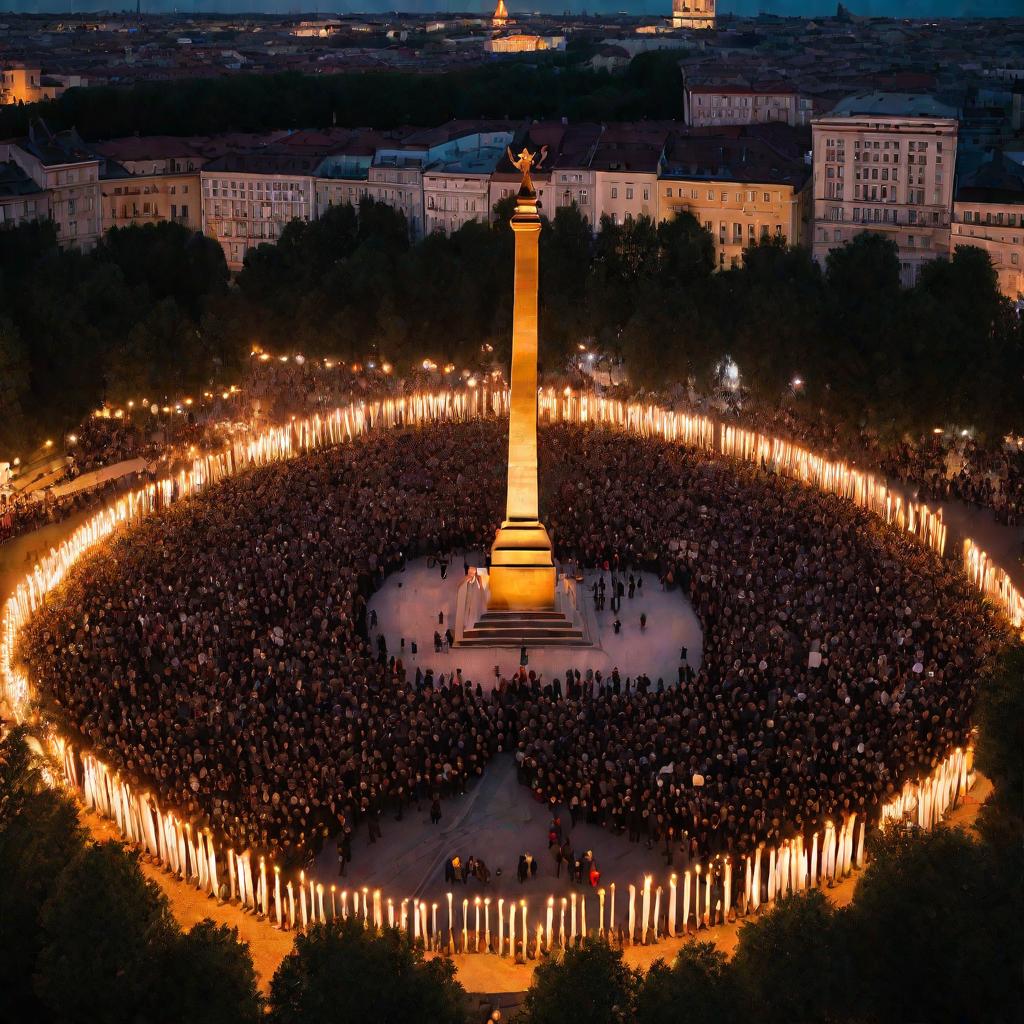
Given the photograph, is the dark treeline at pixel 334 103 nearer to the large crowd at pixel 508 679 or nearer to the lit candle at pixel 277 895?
the large crowd at pixel 508 679

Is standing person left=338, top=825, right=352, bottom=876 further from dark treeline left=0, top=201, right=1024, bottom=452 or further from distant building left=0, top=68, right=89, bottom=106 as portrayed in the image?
distant building left=0, top=68, right=89, bottom=106

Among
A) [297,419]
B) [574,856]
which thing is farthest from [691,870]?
[297,419]

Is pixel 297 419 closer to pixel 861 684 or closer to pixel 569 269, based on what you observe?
pixel 569 269

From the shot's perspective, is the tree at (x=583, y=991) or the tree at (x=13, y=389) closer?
the tree at (x=583, y=991)

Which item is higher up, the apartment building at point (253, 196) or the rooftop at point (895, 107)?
the rooftop at point (895, 107)

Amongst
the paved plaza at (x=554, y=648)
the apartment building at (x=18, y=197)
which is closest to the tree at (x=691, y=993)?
the paved plaza at (x=554, y=648)

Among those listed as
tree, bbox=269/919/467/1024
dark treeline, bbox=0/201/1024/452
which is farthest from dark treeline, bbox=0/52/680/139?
tree, bbox=269/919/467/1024
